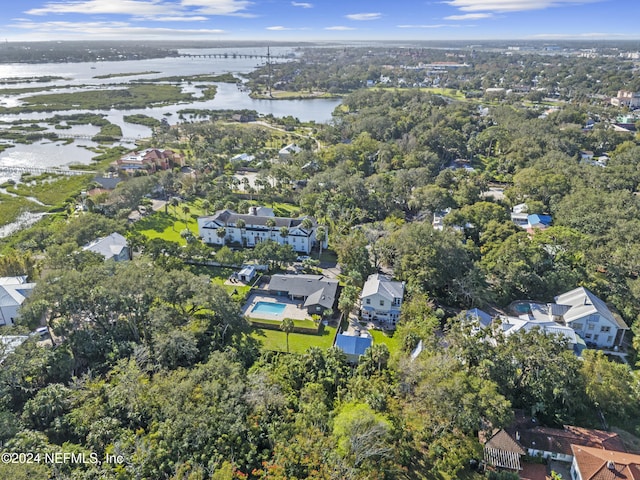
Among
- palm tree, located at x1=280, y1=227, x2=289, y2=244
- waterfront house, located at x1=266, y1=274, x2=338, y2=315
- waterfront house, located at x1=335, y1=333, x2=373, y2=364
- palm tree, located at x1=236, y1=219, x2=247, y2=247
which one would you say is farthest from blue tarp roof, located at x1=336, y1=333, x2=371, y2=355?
palm tree, located at x1=236, y1=219, x2=247, y2=247

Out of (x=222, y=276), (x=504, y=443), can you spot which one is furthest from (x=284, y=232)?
(x=504, y=443)

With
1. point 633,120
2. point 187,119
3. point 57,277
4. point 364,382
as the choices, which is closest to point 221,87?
point 187,119

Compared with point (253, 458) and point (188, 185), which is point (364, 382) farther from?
point (188, 185)

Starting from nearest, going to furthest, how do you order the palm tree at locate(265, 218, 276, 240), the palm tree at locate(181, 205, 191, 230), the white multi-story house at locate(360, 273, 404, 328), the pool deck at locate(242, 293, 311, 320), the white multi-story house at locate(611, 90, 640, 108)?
the white multi-story house at locate(360, 273, 404, 328) → the pool deck at locate(242, 293, 311, 320) → the palm tree at locate(265, 218, 276, 240) → the palm tree at locate(181, 205, 191, 230) → the white multi-story house at locate(611, 90, 640, 108)

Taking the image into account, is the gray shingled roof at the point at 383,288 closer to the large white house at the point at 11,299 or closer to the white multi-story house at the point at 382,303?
the white multi-story house at the point at 382,303

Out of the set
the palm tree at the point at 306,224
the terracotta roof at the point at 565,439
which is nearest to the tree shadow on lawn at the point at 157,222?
the palm tree at the point at 306,224

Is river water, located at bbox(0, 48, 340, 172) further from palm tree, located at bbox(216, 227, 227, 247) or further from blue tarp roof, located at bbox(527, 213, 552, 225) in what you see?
blue tarp roof, located at bbox(527, 213, 552, 225)
